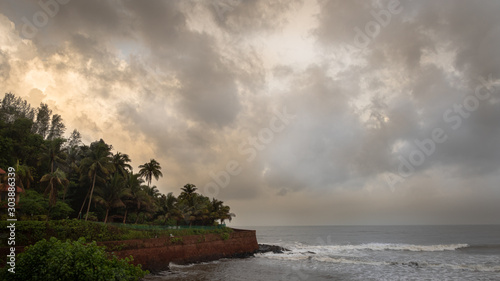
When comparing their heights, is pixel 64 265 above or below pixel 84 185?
below

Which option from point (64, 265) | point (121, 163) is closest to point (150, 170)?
point (121, 163)

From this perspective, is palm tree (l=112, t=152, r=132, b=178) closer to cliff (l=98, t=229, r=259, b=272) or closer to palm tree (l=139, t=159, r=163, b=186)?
palm tree (l=139, t=159, r=163, b=186)

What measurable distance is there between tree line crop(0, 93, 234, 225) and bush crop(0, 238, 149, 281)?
1913 centimetres

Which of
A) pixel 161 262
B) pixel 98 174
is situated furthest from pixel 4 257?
pixel 98 174

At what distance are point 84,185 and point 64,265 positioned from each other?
1357 inches

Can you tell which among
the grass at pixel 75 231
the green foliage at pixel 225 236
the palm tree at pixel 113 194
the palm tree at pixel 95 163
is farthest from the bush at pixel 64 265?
the green foliage at pixel 225 236

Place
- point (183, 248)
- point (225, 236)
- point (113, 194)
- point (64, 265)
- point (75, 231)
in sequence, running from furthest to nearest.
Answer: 1. point (225, 236)
2. point (113, 194)
3. point (183, 248)
4. point (75, 231)
5. point (64, 265)

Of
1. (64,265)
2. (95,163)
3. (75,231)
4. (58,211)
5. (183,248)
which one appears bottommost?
(183,248)

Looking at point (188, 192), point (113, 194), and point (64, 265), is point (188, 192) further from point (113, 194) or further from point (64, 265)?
point (64, 265)

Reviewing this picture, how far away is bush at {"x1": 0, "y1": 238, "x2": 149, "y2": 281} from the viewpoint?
26.6 feet

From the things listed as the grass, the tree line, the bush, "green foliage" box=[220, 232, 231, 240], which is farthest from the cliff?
the bush

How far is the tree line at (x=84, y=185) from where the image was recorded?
101 ft

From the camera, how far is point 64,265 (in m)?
8.05

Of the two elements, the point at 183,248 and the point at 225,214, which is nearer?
the point at 183,248
